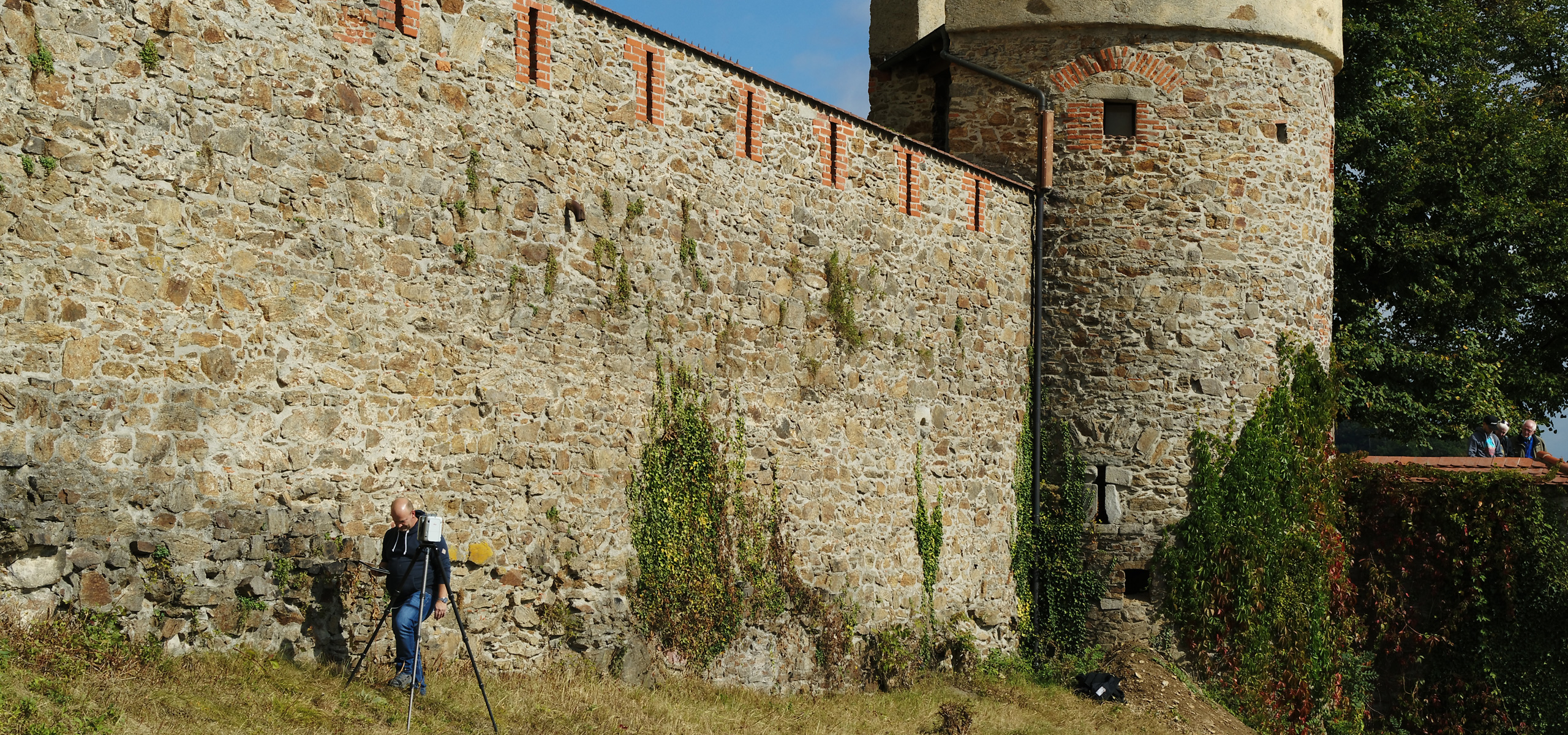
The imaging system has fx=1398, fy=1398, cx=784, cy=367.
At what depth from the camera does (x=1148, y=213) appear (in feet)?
46.3

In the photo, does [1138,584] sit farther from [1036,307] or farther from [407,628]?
[407,628]

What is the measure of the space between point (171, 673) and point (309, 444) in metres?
1.56

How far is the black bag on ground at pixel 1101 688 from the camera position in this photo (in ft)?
42.9

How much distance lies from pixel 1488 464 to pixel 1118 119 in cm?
553

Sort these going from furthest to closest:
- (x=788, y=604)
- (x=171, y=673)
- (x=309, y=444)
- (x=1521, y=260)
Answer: (x=1521, y=260) → (x=788, y=604) → (x=309, y=444) → (x=171, y=673)

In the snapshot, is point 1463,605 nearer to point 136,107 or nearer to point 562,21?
point 562,21

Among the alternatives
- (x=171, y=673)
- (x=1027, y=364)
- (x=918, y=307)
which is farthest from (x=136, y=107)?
(x=1027, y=364)

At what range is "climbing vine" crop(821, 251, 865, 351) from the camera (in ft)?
40.1

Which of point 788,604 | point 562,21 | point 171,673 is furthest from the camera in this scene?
point 788,604

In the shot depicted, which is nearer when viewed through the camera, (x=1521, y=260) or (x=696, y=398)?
(x=696, y=398)

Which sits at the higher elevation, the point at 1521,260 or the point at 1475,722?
the point at 1521,260

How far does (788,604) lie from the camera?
37.9 ft

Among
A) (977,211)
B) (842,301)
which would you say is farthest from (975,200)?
(842,301)

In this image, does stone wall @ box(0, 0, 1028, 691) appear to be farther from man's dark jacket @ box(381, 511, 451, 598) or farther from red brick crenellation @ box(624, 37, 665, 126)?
man's dark jacket @ box(381, 511, 451, 598)
